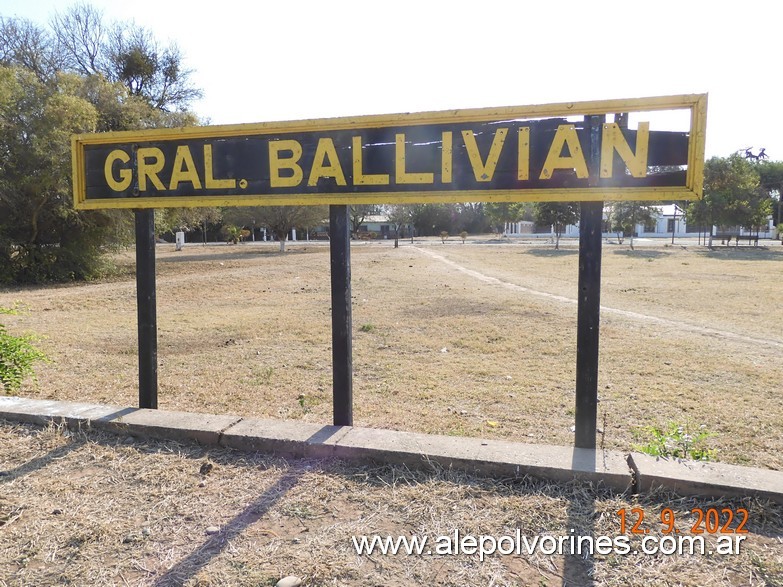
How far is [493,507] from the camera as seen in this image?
2.77 meters

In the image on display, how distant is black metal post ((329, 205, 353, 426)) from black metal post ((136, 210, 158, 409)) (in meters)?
1.45

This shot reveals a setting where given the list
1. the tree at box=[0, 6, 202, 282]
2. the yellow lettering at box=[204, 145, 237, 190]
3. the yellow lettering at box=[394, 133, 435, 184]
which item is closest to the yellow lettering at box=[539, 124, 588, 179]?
the yellow lettering at box=[394, 133, 435, 184]

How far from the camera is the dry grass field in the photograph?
2354 mm

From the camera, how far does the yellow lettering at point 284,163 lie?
12.5ft

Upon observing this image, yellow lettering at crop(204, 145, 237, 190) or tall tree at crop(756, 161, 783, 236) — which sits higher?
tall tree at crop(756, 161, 783, 236)

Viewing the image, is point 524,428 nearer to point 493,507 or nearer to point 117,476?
point 493,507

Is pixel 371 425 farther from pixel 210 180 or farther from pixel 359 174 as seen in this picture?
pixel 210 180

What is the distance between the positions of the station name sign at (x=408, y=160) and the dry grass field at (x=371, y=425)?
5.57ft

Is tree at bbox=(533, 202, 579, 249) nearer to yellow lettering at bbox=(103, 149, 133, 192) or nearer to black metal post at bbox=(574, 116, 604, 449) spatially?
black metal post at bbox=(574, 116, 604, 449)

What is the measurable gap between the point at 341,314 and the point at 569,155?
1777mm

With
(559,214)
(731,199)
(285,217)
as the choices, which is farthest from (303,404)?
(731,199)

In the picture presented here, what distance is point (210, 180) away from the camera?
3.98m

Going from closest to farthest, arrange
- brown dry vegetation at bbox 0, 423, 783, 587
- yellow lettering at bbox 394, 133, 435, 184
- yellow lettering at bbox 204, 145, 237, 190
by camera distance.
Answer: brown dry vegetation at bbox 0, 423, 783, 587 → yellow lettering at bbox 394, 133, 435, 184 → yellow lettering at bbox 204, 145, 237, 190

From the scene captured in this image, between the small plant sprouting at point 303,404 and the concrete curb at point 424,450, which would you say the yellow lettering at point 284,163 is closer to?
the concrete curb at point 424,450
